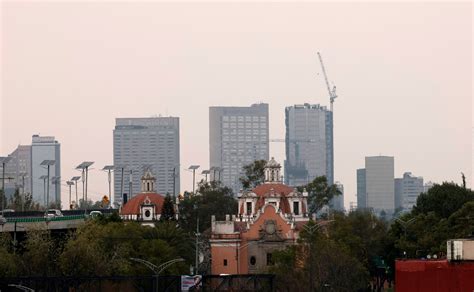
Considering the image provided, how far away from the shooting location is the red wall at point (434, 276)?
102m

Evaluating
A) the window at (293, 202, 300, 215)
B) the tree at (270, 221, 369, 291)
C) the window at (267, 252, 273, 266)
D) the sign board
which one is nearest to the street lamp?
the sign board

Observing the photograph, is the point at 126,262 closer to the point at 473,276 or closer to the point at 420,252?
the point at 420,252

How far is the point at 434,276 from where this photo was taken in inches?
4163

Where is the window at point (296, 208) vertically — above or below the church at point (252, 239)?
above

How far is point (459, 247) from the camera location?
104 m

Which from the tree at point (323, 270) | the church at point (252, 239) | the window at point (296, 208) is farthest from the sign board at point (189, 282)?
the window at point (296, 208)

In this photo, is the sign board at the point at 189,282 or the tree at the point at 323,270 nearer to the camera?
the sign board at the point at 189,282

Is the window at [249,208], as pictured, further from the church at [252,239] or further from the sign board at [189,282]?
the sign board at [189,282]

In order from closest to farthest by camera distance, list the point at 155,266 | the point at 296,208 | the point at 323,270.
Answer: the point at 323,270 → the point at 155,266 → the point at 296,208

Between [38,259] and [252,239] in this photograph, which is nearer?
[38,259]

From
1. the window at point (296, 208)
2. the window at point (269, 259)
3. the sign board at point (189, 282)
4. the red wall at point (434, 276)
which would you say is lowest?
the sign board at point (189, 282)

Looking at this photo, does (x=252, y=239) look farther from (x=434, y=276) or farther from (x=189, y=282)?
(x=434, y=276)

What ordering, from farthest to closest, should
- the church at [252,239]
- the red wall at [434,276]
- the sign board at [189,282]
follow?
1. the church at [252,239]
2. the sign board at [189,282]
3. the red wall at [434,276]

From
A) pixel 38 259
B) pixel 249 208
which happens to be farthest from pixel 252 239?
pixel 38 259
